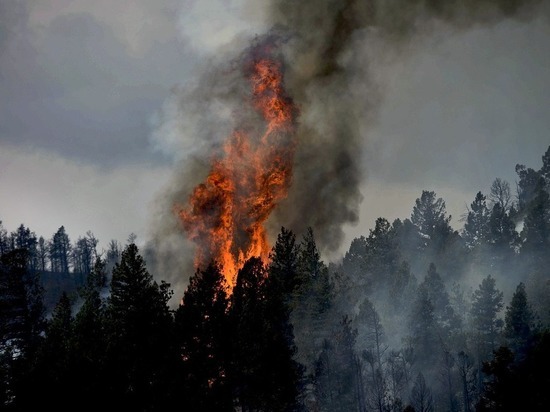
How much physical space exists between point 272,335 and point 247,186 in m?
31.7

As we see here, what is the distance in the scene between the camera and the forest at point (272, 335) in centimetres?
2394

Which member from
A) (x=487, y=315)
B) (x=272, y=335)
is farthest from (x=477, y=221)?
(x=272, y=335)

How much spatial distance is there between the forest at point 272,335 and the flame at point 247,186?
4.84 metres

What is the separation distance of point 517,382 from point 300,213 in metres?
45.7

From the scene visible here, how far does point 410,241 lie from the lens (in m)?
106

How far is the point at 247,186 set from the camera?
59875mm

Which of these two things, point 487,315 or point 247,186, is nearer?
point 247,186

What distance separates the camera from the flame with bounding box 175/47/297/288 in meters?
57.7

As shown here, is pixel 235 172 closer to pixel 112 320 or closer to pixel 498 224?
pixel 112 320

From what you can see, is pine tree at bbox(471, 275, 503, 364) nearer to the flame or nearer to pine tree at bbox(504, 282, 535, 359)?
pine tree at bbox(504, 282, 535, 359)

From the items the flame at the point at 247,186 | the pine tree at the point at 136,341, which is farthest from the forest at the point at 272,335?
the flame at the point at 247,186

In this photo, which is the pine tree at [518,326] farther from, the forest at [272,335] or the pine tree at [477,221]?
the pine tree at [477,221]

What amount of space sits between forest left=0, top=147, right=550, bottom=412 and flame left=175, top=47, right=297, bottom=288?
15.9ft

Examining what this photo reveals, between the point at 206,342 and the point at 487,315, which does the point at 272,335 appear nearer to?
the point at 206,342
